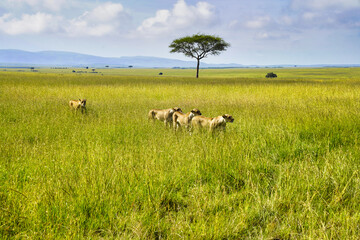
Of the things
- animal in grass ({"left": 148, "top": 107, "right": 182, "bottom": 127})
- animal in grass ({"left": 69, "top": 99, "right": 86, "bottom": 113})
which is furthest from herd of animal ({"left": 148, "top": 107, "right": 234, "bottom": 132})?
→ animal in grass ({"left": 69, "top": 99, "right": 86, "bottom": 113})

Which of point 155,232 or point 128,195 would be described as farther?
point 128,195

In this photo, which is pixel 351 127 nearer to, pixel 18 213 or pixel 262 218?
pixel 262 218

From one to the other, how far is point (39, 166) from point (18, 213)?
1385 mm

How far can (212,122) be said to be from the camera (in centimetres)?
629

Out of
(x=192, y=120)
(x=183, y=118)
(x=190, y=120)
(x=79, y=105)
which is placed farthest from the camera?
(x=79, y=105)

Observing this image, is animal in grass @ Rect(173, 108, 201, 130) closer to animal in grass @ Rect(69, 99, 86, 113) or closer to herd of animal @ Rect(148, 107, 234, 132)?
herd of animal @ Rect(148, 107, 234, 132)

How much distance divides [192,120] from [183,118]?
0.42 metres

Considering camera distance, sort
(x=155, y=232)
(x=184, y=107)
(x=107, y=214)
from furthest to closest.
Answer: (x=184, y=107) → (x=107, y=214) → (x=155, y=232)

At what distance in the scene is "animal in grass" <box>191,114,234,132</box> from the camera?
6230 mm

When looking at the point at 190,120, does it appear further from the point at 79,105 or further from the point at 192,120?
the point at 79,105

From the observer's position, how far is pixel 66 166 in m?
3.96

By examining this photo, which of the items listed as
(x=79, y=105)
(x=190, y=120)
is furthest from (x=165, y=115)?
(x=79, y=105)

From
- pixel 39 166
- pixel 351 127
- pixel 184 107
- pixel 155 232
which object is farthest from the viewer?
pixel 184 107

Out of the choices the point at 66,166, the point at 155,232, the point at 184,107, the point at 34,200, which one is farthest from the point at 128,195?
the point at 184,107
